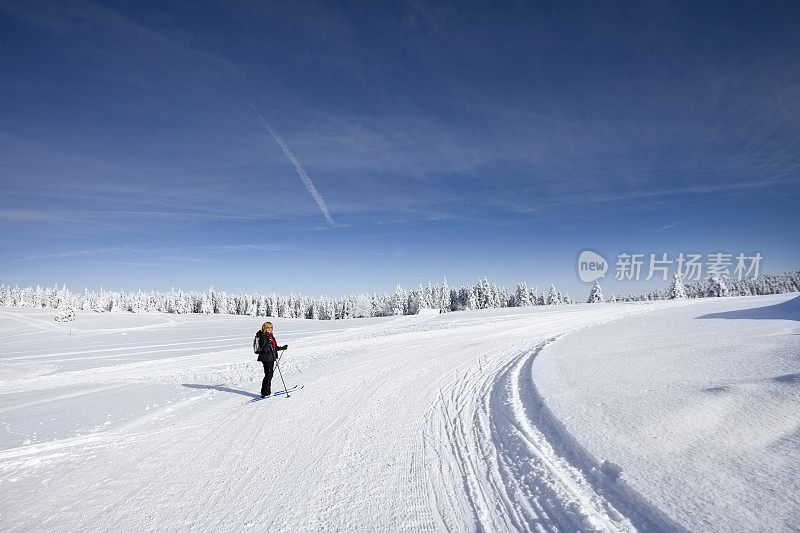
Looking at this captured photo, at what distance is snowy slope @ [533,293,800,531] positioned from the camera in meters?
2.96

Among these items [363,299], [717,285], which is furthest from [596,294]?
[363,299]

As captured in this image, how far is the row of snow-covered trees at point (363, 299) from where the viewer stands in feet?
285

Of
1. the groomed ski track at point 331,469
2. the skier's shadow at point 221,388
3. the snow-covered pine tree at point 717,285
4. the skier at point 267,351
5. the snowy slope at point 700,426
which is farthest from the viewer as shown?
the snow-covered pine tree at point 717,285

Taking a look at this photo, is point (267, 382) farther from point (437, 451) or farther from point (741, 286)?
point (741, 286)

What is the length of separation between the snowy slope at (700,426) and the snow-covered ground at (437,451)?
2 centimetres

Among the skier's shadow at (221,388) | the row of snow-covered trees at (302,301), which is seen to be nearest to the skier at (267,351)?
the skier's shadow at (221,388)

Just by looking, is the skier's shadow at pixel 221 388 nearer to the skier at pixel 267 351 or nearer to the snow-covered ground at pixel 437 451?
the snow-covered ground at pixel 437 451

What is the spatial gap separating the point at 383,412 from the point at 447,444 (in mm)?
1949

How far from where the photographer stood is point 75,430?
6.45 meters

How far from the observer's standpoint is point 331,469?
4520mm

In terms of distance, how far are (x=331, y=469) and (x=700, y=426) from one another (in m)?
4.83

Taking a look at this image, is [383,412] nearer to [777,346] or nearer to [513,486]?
[513,486]

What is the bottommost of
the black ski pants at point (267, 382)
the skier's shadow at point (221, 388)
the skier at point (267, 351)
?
the skier's shadow at point (221, 388)

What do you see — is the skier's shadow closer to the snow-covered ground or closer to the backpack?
the snow-covered ground
